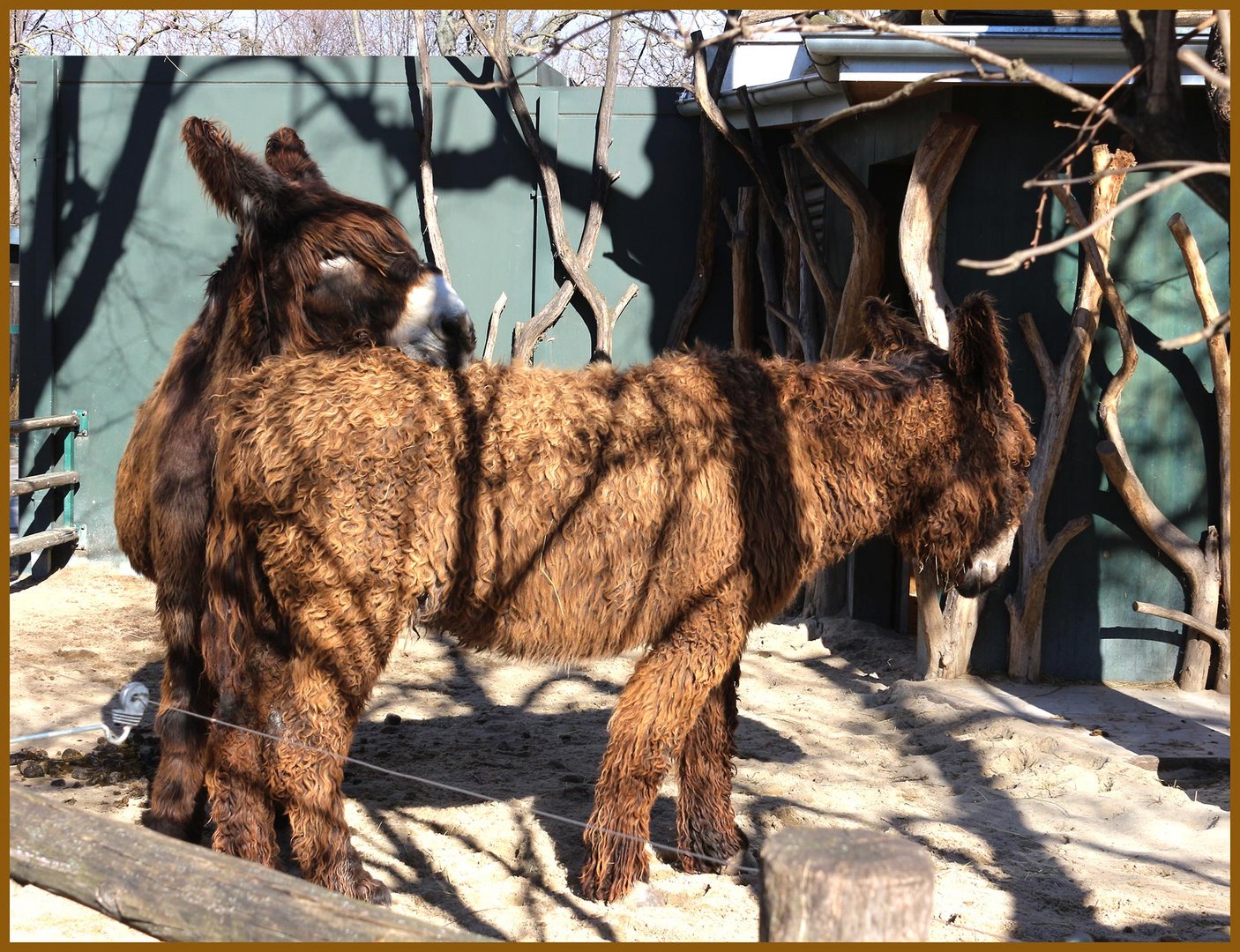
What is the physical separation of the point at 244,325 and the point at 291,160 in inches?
44.0

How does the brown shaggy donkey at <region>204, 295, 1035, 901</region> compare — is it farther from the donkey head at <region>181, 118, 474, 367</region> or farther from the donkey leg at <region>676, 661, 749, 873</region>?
the donkey head at <region>181, 118, 474, 367</region>

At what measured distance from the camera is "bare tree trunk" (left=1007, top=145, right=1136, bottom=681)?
683 centimetres

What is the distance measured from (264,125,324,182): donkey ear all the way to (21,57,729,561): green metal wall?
4757 mm

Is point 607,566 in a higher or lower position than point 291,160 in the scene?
lower

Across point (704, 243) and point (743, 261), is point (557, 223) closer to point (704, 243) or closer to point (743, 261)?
point (704, 243)

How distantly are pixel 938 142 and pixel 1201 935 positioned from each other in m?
4.62

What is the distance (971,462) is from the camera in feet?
14.3

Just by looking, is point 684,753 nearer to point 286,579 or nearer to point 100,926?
point 286,579

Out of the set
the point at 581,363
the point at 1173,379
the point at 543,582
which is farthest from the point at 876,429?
the point at 581,363

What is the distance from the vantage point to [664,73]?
2441 centimetres

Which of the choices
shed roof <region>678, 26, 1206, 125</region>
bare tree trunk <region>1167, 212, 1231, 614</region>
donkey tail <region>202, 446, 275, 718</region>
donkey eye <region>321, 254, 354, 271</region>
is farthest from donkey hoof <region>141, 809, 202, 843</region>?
bare tree trunk <region>1167, 212, 1231, 614</region>

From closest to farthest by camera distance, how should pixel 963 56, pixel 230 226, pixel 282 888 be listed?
pixel 282 888 < pixel 963 56 < pixel 230 226

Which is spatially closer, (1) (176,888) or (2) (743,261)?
(1) (176,888)

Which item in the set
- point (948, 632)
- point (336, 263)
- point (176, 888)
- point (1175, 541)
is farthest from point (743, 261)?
point (176, 888)
